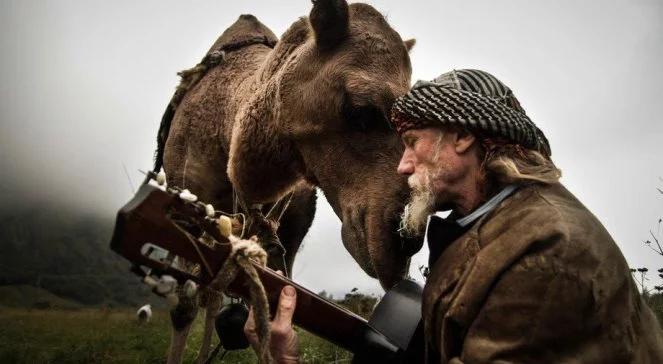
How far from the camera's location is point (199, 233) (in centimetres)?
128

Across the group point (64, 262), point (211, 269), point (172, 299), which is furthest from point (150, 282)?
point (64, 262)

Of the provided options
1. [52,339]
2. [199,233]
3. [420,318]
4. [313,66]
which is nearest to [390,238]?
[420,318]

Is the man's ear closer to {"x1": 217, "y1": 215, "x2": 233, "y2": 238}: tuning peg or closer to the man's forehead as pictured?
the man's forehead

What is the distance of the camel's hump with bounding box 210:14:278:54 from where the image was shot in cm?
525

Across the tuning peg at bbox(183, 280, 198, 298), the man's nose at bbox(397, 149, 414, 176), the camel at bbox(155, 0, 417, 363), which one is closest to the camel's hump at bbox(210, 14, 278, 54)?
the camel at bbox(155, 0, 417, 363)

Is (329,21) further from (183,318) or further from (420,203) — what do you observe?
(183,318)

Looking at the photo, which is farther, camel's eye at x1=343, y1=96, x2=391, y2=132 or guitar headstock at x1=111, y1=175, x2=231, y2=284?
camel's eye at x1=343, y1=96, x2=391, y2=132

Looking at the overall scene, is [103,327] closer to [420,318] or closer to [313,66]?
[313,66]

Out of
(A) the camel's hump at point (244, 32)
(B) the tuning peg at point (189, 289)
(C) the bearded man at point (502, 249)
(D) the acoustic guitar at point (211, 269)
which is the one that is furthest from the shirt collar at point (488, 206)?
(A) the camel's hump at point (244, 32)

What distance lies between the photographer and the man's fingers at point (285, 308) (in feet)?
4.87

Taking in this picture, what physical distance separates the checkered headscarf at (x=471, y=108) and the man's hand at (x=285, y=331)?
32.4 inches

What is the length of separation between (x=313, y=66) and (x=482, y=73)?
5.04 feet

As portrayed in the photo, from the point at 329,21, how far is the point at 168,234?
2.22 m

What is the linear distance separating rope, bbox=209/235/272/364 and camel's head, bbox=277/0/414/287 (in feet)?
3.15
